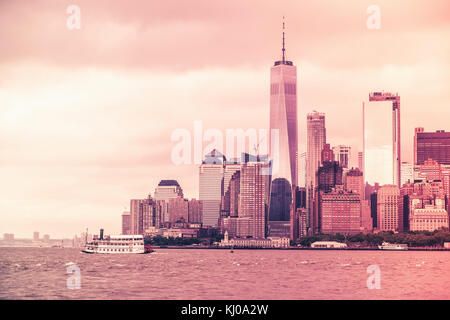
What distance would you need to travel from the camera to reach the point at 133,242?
164 m

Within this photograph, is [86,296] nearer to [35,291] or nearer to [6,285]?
[35,291]

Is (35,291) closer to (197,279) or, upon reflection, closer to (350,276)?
(197,279)

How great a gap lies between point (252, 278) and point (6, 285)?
22917 millimetres

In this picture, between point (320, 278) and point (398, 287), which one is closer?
point (398, 287)

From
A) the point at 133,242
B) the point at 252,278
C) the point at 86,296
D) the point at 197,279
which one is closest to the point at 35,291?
the point at 86,296
